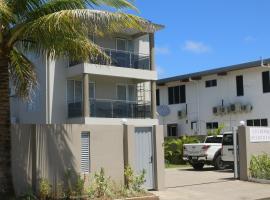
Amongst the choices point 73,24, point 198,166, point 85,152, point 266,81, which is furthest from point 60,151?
point 266,81

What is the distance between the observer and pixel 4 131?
493 inches

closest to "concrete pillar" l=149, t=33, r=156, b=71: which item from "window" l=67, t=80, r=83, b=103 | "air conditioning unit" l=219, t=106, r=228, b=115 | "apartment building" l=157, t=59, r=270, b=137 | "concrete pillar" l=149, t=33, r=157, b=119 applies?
"concrete pillar" l=149, t=33, r=157, b=119

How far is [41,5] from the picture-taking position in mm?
12695

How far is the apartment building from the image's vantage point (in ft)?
115

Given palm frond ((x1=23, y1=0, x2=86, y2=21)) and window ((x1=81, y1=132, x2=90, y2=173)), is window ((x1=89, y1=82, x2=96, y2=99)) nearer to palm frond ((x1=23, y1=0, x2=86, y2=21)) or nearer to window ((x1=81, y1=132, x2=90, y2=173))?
window ((x1=81, y1=132, x2=90, y2=173))

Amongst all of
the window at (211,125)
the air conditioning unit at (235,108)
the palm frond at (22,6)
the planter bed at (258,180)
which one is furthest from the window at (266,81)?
the palm frond at (22,6)

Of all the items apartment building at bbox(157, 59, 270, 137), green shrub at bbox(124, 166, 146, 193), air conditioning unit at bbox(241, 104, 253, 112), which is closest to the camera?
green shrub at bbox(124, 166, 146, 193)

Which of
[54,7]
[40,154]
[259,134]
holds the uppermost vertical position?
[54,7]

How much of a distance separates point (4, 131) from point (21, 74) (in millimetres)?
1842

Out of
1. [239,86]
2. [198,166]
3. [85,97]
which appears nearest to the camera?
[198,166]

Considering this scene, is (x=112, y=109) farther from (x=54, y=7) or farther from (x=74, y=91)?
(x=54, y=7)

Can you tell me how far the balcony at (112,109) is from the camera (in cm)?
3019

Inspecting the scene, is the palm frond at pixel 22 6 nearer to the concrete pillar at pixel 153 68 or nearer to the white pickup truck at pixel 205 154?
the white pickup truck at pixel 205 154

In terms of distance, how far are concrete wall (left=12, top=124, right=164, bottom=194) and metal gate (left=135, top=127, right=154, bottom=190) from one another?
325 millimetres
